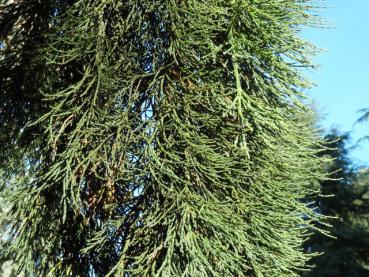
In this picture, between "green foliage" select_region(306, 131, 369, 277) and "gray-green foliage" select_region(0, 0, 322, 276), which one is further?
"green foliage" select_region(306, 131, 369, 277)

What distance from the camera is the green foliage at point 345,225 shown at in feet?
46.9

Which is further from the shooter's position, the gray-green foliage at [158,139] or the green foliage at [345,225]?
the green foliage at [345,225]

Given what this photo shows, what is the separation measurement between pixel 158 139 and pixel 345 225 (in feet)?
45.4

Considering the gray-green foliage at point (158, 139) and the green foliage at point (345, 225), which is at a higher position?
the gray-green foliage at point (158, 139)

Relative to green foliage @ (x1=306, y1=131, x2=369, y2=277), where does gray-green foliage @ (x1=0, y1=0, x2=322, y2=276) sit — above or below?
above

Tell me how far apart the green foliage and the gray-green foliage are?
9.58 m

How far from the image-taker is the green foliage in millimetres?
14281

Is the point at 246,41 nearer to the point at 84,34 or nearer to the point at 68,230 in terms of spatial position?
the point at 84,34

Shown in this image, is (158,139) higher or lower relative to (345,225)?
higher

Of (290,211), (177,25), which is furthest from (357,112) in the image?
(177,25)

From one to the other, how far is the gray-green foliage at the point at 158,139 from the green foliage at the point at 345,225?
9.58 metres

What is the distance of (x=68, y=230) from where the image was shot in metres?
4.27

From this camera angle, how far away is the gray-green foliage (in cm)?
372

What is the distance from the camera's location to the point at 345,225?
617 inches
